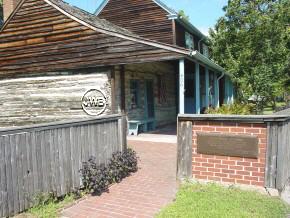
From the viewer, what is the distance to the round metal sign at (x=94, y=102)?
12578 mm

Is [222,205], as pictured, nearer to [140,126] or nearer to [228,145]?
[228,145]

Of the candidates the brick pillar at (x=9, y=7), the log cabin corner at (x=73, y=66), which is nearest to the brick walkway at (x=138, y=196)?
the log cabin corner at (x=73, y=66)

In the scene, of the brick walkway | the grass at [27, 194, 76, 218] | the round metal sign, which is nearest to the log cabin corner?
the round metal sign

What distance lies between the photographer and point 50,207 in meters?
5.09

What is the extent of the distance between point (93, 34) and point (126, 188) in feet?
26.5

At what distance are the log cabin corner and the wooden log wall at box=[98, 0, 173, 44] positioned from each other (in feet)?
1.39

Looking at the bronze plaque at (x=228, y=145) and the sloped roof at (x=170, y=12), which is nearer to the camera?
the bronze plaque at (x=228, y=145)

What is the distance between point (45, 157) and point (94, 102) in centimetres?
761

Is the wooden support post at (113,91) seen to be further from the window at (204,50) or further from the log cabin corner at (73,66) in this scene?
the window at (204,50)

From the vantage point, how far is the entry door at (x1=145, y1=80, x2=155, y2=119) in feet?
50.8

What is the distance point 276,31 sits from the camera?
67.6ft

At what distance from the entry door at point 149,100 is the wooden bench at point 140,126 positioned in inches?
20.6

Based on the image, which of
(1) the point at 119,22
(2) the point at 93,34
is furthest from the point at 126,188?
(1) the point at 119,22

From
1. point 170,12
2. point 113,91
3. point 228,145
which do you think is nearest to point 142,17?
point 170,12
